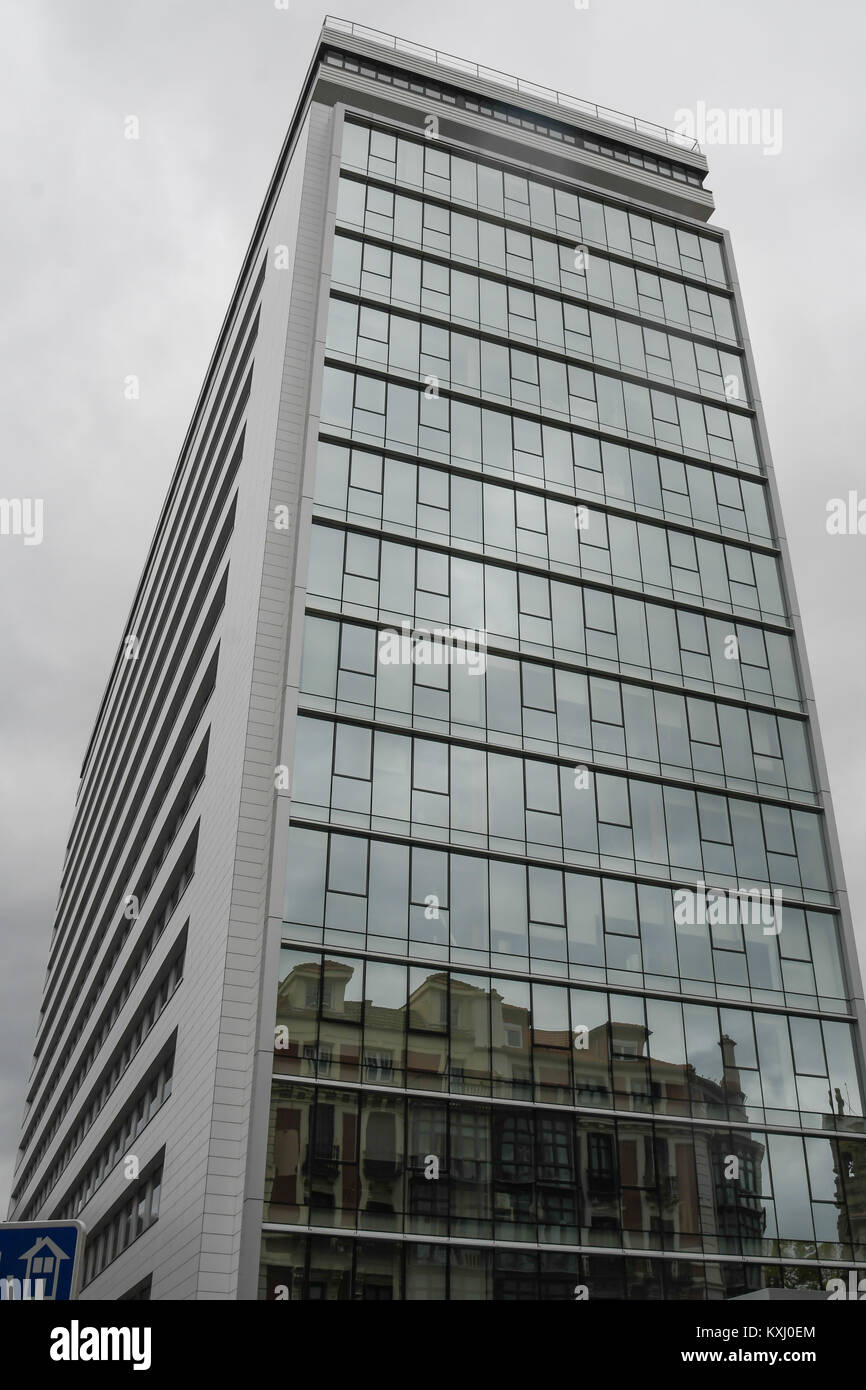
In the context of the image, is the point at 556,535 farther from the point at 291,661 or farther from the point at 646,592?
the point at 291,661

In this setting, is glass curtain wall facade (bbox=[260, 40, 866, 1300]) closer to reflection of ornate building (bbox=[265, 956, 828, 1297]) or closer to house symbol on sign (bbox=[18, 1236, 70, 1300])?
reflection of ornate building (bbox=[265, 956, 828, 1297])

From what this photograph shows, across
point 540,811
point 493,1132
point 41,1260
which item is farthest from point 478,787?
point 41,1260

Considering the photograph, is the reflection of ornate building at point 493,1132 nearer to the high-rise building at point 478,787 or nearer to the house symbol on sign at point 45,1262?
the high-rise building at point 478,787

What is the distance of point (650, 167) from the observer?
5078cm

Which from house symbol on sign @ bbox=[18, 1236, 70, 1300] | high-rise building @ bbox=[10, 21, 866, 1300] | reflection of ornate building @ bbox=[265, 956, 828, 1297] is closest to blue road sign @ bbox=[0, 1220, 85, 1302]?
house symbol on sign @ bbox=[18, 1236, 70, 1300]

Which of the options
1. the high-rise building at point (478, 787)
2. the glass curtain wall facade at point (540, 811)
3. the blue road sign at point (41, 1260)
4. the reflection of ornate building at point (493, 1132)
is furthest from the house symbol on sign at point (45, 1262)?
the reflection of ornate building at point (493, 1132)

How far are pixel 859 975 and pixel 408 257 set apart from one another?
27.5 m

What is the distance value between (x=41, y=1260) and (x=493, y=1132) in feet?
69.6

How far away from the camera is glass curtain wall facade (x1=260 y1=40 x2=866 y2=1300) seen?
27.6 meters

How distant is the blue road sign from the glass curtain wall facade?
59.6 feet
